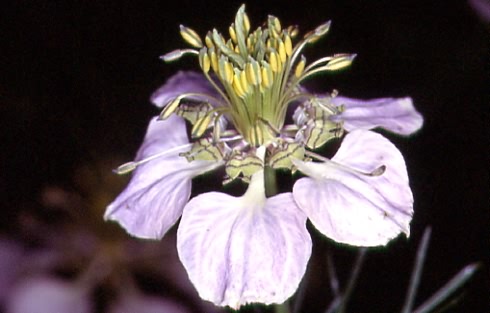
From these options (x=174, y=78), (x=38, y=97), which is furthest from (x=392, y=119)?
(x=38, y=97)

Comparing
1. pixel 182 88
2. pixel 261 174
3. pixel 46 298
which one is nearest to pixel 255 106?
pixel 261 174

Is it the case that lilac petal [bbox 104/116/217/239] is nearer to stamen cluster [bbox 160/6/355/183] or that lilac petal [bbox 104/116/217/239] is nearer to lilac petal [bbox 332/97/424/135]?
stamen cluster [bbox 160/6/355/183]

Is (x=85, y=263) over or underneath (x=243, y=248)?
underneath

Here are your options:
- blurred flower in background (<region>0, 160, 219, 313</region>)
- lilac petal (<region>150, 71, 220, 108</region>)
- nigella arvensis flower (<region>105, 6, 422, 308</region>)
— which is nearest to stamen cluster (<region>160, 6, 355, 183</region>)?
nigella arvensis flower (<region>105, 6, 422, 308</region>)

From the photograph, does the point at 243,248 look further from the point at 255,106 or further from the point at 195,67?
the point at 195,67

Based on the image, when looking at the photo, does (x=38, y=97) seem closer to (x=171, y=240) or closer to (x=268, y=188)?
(x=171, y=240)

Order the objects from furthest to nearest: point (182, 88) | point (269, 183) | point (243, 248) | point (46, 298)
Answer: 1. point (46, 298)
2. point (182, 88)
3. point (269, 183)
4. point (243, 248)
